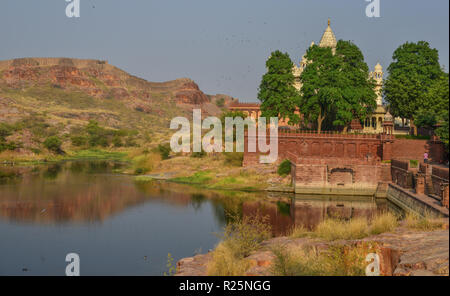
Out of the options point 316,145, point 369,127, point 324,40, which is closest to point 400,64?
point 369,127

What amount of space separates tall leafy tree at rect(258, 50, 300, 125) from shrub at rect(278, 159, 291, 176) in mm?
7930

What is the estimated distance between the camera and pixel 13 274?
76.6 feet

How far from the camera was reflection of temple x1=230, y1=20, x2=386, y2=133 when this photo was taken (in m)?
64.0

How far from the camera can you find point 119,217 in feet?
123

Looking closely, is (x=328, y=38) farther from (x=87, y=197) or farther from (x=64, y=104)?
(x=64, y=104)

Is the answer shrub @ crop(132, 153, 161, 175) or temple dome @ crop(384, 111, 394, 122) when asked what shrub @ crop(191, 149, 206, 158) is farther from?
temple dome @ crop(384, 111, 394, 122)

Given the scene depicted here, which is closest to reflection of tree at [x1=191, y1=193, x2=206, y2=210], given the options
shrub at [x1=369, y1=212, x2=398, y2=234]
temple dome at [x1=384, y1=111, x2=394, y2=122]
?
shrub at [x1=369, y1=212, x2=398, y2=234]

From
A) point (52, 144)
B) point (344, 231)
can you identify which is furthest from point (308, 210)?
point (52, 144)

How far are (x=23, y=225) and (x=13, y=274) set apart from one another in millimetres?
10679

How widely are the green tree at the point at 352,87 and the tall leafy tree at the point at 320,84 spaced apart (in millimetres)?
759

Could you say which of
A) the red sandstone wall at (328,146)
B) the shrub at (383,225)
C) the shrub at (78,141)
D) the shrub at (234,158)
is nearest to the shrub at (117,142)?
the shrub at (78,141)

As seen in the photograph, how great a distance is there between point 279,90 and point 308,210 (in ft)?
76.3
